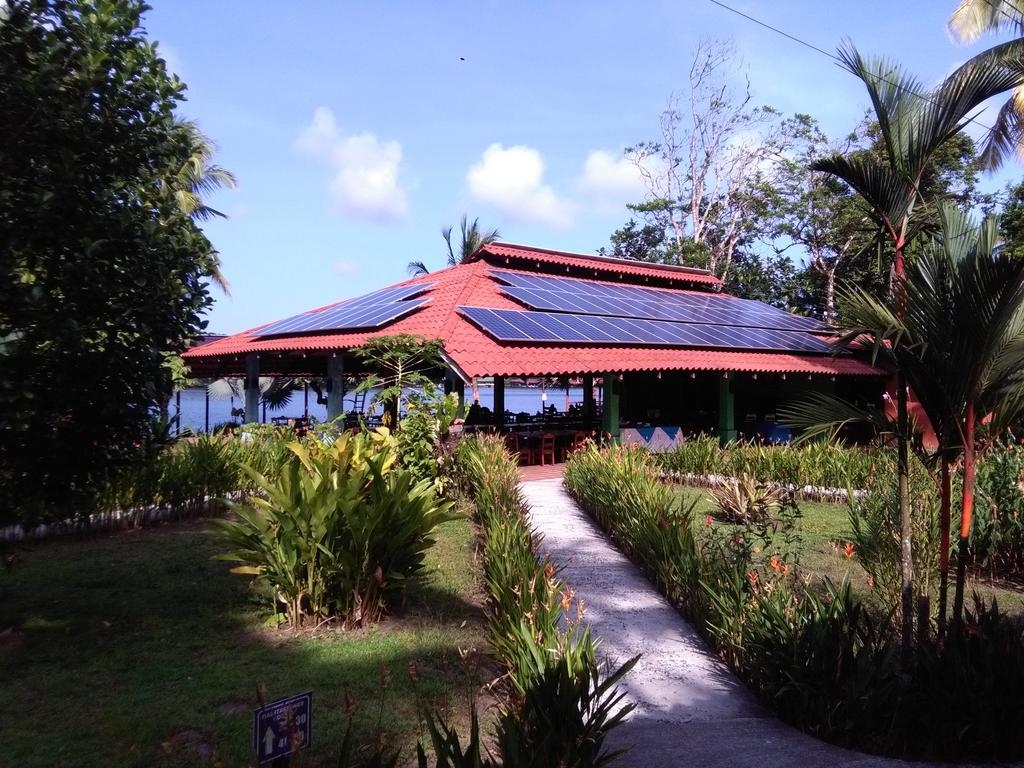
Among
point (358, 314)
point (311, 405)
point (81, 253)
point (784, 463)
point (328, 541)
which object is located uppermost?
point (358, 314)

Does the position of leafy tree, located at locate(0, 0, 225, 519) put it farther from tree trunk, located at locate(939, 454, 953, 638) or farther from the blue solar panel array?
the blue solar panel array

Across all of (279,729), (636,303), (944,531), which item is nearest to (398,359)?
(944,531)

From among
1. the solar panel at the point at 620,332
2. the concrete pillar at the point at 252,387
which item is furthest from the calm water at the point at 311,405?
the solar panel at the point at 620,332

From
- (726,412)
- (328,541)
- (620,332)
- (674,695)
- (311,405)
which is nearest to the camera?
(674,695)

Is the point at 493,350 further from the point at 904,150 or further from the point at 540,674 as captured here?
the point at 540,674

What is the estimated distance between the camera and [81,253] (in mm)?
4469

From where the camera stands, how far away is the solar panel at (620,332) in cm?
1394

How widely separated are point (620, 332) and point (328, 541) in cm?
1103

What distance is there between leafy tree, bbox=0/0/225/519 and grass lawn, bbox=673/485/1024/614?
15.5 feet

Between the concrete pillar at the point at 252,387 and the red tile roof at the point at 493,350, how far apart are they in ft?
1.23

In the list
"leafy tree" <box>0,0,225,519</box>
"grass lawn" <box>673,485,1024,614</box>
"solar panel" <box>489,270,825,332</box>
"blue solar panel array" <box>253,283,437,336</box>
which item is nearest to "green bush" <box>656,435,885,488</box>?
"grass lawn" <box>673,485,1024,614</box>

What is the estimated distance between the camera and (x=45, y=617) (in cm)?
554

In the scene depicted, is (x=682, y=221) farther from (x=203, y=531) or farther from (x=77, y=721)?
(x=77, y=721)

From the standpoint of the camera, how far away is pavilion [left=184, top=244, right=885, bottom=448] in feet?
45.0
